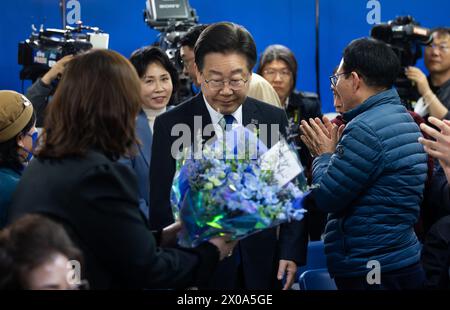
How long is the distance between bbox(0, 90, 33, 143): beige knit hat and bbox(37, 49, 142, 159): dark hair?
2.83 feet

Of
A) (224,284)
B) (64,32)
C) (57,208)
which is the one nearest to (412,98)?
(64,32)

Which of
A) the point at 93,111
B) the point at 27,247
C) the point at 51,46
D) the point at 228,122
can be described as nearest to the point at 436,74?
the point at 51,46

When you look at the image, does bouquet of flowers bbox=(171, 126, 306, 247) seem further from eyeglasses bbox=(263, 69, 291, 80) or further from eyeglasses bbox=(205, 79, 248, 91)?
eyeglasses bbox=(263, 69, 291, 80)

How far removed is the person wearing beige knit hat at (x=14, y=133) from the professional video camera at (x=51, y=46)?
2.09 m

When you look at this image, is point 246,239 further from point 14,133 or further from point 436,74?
point 436,74

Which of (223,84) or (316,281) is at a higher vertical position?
(223,84)

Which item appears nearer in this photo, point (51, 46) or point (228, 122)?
point (228, 122)

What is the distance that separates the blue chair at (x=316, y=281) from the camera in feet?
11.8

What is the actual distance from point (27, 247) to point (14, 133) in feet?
4.26

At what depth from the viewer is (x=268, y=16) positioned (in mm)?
7125

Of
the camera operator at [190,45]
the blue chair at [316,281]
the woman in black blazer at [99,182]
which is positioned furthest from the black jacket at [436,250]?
the camera operator at [190,45]

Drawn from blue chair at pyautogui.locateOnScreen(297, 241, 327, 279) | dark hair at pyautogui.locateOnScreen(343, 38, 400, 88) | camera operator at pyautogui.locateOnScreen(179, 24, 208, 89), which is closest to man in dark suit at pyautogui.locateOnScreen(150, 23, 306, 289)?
dark hair at pyautogui.locateOnScreen(343, 38, 400, 88)

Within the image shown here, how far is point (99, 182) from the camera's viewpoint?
81.7 inches

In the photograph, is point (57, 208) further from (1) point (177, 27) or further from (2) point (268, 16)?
(2) point (268, 16)
